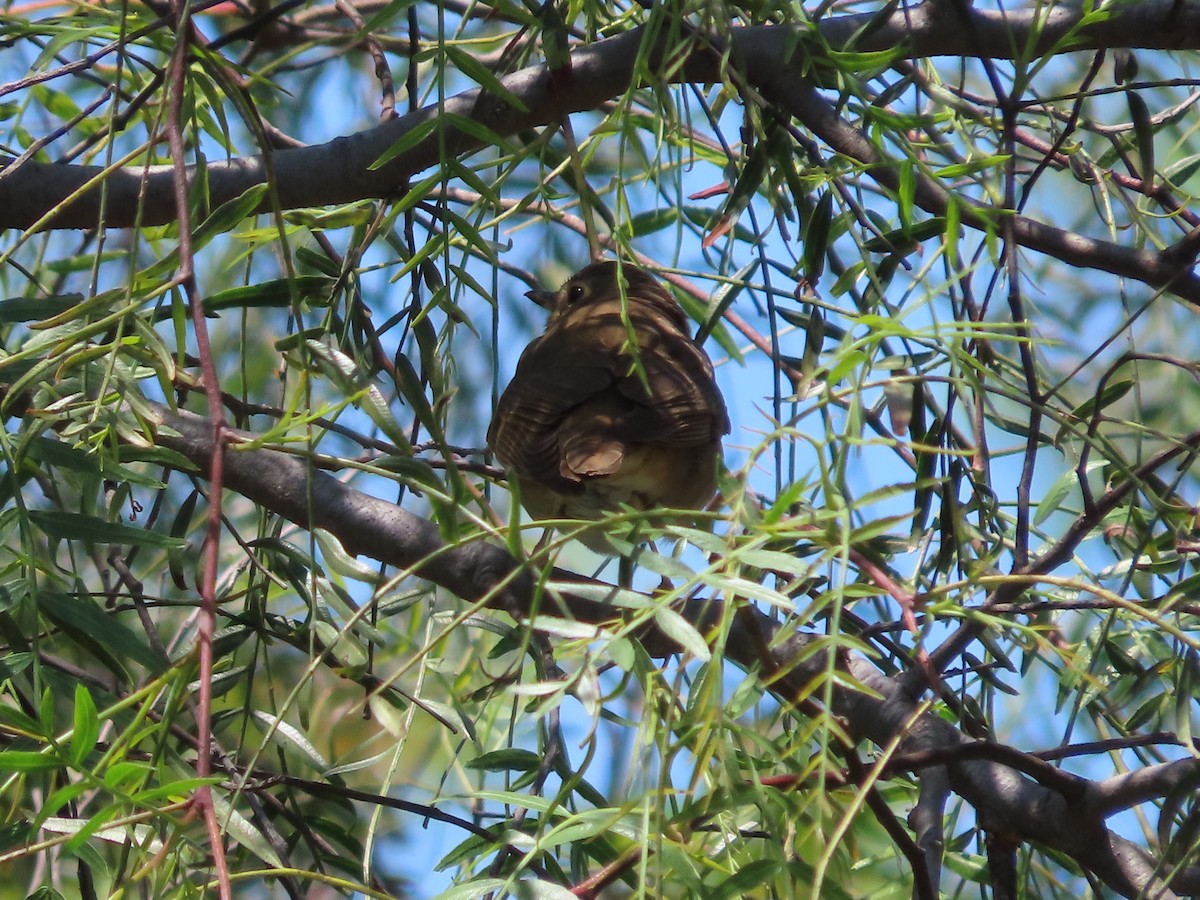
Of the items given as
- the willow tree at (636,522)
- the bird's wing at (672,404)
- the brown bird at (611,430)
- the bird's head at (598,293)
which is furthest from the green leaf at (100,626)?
the bird's head at (598,293)

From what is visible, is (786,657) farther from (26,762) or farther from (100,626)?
(26,762)

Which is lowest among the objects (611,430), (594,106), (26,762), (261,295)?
(26,762)

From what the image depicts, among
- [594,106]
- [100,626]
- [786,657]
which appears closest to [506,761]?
[786,657]

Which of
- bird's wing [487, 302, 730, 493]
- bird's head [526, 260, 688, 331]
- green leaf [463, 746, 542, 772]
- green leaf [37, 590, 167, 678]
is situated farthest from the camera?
bird's head [526, 260, 688, 331]

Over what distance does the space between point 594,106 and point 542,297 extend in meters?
1.92

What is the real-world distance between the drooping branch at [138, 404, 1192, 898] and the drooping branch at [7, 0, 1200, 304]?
39 centimetres

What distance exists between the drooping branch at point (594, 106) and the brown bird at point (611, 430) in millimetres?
816

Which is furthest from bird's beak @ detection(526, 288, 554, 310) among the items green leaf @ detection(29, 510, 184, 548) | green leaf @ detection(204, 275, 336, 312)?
green leaf @ detection(29, 510, 184, 548)

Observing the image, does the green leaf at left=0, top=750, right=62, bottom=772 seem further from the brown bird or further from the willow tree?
the brown bird

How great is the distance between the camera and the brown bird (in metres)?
3.08

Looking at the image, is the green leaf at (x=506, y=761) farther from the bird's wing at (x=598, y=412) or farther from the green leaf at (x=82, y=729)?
the bird's wing at (x=598, y=412)

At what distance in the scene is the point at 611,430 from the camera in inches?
124

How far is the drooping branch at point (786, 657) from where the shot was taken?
176 centimetres

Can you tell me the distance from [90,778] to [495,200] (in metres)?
1.00
